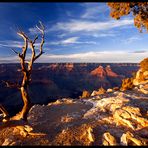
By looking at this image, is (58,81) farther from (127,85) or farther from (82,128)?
(82,128)

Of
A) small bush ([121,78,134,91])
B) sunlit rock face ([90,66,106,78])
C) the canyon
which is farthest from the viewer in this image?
sunlit rock face ([90,66,106,78])

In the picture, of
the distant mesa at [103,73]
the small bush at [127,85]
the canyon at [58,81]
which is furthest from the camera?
the distant mesa at [103,73]

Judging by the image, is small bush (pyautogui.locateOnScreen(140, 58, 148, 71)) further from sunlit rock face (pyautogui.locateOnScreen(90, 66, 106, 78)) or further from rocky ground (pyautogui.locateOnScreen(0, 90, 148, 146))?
sunlit rock face (pyautogui.locateOnScreen(90, 66, 106, 78))

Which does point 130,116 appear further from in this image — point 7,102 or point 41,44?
point 7,102

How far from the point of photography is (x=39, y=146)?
35.7 ft

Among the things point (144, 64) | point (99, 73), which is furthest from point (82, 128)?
point (99, 73)

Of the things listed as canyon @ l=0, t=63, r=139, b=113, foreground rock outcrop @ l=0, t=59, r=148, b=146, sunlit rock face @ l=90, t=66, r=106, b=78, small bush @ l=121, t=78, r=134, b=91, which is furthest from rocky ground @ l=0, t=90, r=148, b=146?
sunlit rock face @ l=90, t=66, r=106, b=78

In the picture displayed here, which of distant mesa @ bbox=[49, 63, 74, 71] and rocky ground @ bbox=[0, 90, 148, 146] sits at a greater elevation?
rocky ground @ bbox=[0, 90, 148, 146]

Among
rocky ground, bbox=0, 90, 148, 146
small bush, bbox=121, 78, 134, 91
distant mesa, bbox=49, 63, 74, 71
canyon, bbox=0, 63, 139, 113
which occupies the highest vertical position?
rocky ground, bbox=0, 90, 148, 146

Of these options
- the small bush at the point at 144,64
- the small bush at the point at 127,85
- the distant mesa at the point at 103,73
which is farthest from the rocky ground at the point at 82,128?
the distant mesa at the point at 103,73

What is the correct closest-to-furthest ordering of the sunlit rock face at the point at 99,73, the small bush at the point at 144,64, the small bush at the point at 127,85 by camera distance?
the small bush at the point at 127,85
the small bush at the point at 144,64
the sunlit rock face at the point at 99,73

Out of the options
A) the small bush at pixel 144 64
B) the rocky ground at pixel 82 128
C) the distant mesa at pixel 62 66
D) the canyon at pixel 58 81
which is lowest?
the canyon at pixel 58 81

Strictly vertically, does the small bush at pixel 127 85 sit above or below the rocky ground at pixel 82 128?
below

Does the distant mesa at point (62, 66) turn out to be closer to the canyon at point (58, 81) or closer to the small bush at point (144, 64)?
the canyon at point (58, 81)
